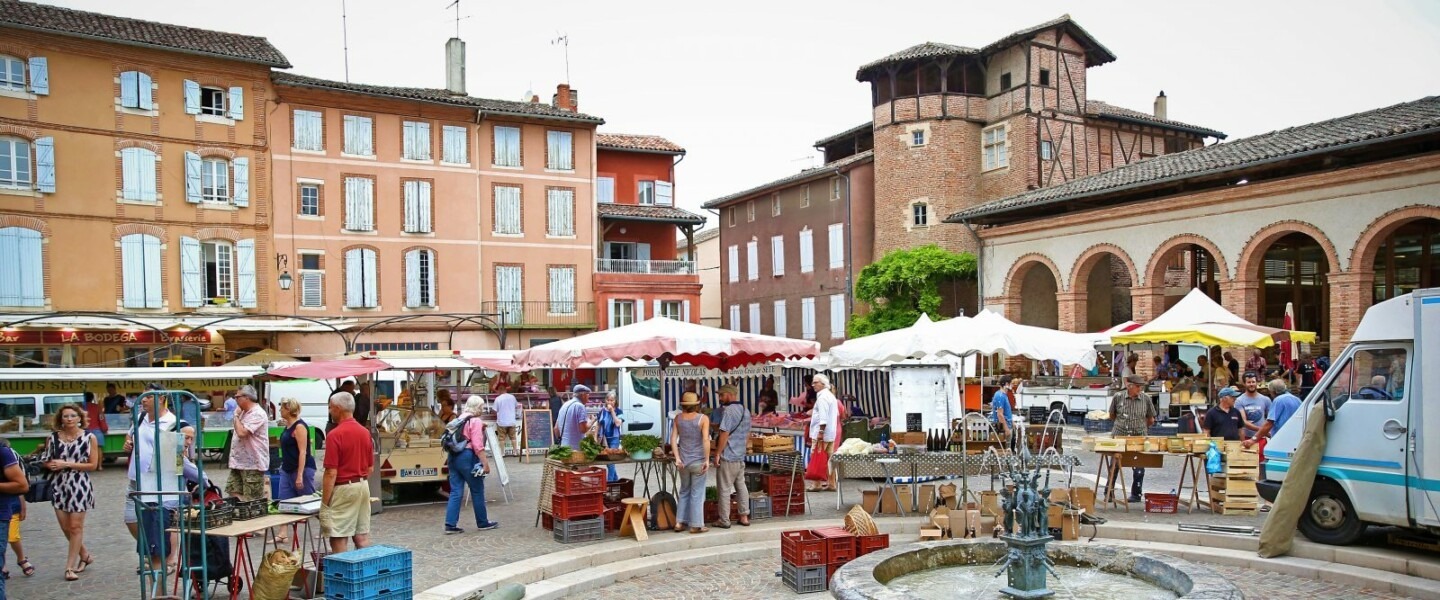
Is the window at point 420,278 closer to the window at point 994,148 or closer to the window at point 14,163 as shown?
the window at point 14,163

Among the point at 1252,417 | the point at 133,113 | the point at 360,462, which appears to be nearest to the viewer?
the point at 360,462

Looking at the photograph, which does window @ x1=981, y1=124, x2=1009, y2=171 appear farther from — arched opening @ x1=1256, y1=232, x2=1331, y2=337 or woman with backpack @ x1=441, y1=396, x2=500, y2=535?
woman with backpack @ x1=441, y1=396, x2=500, y2=535

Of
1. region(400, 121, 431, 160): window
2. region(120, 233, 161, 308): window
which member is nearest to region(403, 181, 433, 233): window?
region(400, 121, 431, 160): window

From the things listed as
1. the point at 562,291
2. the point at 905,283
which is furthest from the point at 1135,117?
the point at 562,291

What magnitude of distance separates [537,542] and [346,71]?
27.1m

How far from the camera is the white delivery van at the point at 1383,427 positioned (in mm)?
8383

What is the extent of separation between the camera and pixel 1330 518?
9219mm

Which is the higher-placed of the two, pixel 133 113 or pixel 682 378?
pixel 133 113

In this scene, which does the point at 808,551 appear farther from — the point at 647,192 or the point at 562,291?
the point at 647,192

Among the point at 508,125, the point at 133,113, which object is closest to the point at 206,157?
the point at 133,113

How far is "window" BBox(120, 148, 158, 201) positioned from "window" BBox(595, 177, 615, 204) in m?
15.0

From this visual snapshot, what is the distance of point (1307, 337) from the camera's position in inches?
738

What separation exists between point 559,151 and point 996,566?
28.0m

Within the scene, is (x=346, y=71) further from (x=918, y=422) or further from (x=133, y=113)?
(x=918, y=422)
